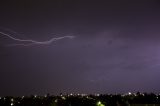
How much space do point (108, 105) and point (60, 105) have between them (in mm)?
9986

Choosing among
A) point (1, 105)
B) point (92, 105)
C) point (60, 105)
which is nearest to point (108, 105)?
point (92, 105)

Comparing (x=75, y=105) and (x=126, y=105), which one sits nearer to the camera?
(x=126, y=105)

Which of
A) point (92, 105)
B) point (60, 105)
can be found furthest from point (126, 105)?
point (60, 105)

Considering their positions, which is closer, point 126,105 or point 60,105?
point 126,105

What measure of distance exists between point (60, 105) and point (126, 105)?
28.8 meters

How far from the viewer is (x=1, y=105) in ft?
271

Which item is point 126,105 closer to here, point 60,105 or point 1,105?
point 60,105

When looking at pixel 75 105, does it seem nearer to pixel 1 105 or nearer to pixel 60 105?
pixel 60 105

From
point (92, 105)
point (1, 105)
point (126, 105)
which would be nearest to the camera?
point (126, 105)

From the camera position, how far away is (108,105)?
7856 centimetres

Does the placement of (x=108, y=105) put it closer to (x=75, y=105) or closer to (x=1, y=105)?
(x=75, y=105)

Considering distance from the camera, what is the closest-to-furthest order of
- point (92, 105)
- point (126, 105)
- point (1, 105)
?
point (126, 105) < point (92, 105) < point (1, 105)

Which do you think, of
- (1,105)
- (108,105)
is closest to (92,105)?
(108,105)

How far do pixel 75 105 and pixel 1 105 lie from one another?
51.6 ft
